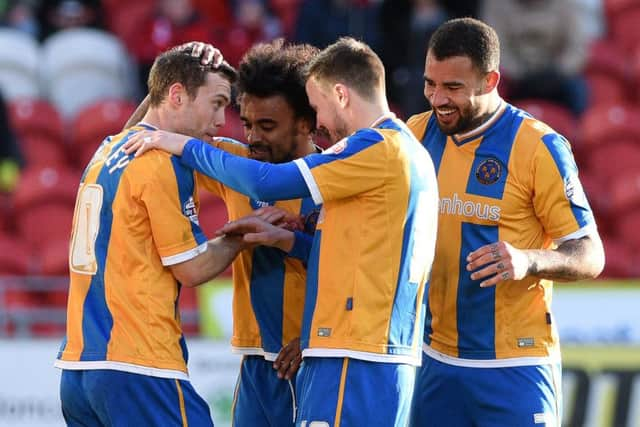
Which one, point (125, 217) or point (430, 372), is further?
point (430, 372)

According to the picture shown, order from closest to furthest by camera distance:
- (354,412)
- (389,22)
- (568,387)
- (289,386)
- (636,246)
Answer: (354,412)
(289,386)
(568,387)
(636,246)
(389,22)

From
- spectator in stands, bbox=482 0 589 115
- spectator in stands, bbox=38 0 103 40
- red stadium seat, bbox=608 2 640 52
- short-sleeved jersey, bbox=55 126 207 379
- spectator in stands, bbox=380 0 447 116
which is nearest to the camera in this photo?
short-sleeved jersey, bbox=55 126 207 379

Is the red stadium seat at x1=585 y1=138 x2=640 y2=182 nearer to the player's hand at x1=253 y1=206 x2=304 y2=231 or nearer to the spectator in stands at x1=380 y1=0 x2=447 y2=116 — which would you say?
the spectator in stands at x1=380 y1=0 x2=447 y2=116

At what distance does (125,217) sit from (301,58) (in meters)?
1.22

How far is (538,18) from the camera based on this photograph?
36.7 feet

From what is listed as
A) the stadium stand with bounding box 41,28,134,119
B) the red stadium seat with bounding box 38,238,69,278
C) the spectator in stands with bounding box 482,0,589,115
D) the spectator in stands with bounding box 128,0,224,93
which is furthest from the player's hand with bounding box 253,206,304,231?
the stadium stand with bounding box 41,28,134,119

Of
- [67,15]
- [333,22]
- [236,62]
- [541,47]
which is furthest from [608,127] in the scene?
[67,15]

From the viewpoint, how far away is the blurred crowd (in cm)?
1025

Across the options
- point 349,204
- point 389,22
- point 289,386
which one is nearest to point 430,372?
point 289,386

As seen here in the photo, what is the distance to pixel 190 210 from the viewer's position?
488 cm

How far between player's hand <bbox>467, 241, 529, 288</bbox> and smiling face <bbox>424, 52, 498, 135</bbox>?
75 centimetres

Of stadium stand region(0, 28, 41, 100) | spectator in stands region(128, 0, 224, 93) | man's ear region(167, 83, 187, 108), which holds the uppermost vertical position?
spectator in stands region(128, 0, 224, 93)

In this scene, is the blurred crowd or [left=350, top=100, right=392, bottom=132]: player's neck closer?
[left=350, top=100, right=392, bottom=132]: player's neck

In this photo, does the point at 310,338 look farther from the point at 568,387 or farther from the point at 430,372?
the point at 568,387
